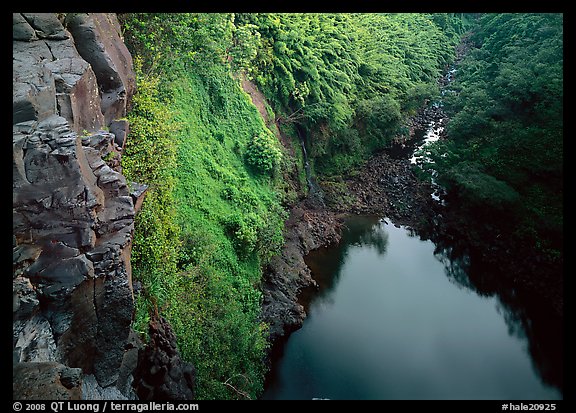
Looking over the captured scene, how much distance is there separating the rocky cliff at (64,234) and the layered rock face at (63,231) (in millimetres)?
14

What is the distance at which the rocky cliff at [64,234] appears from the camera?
209 inches

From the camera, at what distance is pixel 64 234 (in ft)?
19.2

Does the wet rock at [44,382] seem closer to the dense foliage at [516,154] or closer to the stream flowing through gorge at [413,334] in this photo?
the stream flowing through gorge at [413,334]

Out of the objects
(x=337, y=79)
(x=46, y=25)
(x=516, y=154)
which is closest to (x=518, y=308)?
(x=516, y=154)

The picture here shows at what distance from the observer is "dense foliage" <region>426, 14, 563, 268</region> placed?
1639cm

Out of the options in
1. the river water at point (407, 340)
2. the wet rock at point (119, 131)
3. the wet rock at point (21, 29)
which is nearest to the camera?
the wet rock at point (21, 29)

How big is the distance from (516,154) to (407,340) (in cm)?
1031

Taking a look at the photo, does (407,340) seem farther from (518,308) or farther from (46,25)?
(46,25)

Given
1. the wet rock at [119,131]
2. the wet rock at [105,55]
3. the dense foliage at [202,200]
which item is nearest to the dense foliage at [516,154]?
the dense foliage at [202,200]

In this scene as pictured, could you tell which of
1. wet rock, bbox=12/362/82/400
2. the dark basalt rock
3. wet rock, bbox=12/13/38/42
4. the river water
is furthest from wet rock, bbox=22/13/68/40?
the river water

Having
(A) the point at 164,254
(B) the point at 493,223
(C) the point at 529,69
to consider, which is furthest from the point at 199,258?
(C) the point at 529,69

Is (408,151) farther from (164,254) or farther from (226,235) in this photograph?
(164,254)

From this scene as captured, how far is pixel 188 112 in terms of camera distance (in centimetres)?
1359

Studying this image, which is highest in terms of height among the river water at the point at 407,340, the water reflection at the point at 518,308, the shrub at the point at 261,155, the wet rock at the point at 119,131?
the wet rock at the point at 119,131
